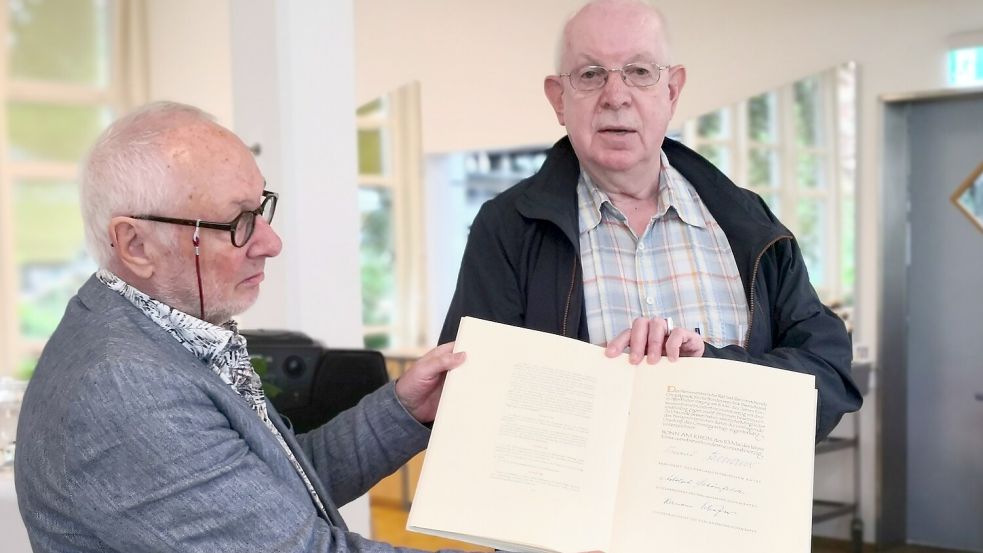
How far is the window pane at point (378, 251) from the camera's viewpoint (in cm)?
627

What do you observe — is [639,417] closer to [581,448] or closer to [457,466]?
[581,448]

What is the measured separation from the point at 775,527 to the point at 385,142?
5.08m

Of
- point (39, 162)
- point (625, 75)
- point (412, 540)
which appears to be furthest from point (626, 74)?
point (39, 162)

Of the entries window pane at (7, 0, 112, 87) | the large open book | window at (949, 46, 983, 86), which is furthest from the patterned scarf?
window pane at (7, 0, 112, 87)

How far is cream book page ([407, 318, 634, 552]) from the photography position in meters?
Answer: 1.36

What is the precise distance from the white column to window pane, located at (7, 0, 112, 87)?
3.88 m

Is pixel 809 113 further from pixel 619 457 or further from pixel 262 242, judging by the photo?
pixel 262 242

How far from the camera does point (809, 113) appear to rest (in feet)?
17.6

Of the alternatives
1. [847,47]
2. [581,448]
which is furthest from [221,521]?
[847,47]

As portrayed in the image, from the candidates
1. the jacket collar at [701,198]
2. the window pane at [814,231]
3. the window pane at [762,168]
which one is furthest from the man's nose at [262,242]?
the window pane at [814,231]

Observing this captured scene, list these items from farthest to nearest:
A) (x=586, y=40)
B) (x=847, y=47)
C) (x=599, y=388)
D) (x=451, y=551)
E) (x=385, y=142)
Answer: (x=385, y=142), (x=847, y=47), (x=586, y=40), (x=599, y=388), (x=451, y=551)

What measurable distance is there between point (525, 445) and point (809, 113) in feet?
14.6

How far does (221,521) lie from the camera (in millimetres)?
1192

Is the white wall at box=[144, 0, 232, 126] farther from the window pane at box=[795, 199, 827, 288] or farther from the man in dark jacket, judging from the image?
the man in dark jacket
